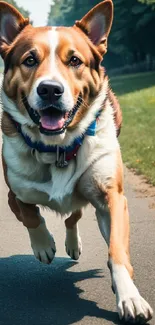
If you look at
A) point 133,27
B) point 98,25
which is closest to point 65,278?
point 98,25

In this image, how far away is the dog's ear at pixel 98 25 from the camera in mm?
5965

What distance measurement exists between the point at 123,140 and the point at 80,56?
427 inches

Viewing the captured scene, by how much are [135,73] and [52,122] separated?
64.7 meters

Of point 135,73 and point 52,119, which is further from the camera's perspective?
point 135,73

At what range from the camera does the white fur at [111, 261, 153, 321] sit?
4.68 meters

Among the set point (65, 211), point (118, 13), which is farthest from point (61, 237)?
point (118, 13)

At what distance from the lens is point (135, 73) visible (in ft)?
228

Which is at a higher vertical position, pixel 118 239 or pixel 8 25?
pixel 8 25

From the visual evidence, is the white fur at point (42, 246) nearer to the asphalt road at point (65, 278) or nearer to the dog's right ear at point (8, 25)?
the asphalt road at point (65, 278)

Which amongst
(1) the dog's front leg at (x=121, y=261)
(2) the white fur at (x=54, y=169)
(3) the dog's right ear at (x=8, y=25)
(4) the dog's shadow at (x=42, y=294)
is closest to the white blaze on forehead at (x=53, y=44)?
(3) the dog's right ear at (x=8, y=25)

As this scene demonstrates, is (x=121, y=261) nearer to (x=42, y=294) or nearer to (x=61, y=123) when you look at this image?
(x=42, y=294)

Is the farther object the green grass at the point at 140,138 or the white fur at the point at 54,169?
the green grass at the point at 140,138

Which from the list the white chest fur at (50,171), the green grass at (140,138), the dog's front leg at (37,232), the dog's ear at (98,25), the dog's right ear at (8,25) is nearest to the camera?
the white chest fur at (50,171)

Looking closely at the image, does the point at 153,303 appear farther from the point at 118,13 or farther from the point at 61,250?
the point at 118,13
